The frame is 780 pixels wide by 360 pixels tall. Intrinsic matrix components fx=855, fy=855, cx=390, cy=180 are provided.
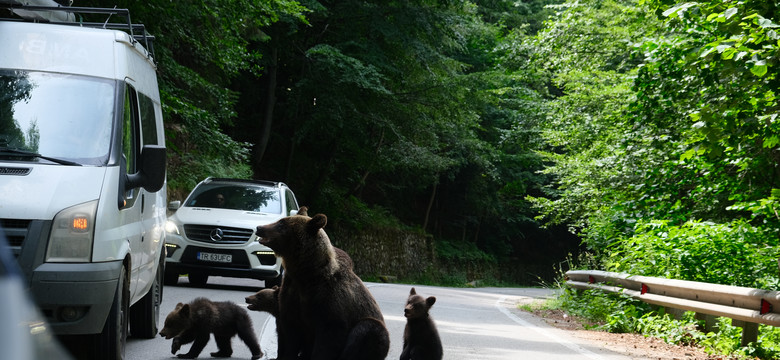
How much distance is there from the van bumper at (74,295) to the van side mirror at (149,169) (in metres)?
0.94

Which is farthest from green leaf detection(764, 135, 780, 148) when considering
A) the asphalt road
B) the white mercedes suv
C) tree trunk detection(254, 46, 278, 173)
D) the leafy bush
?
tree trunk detection(254, 46, 278, 173)

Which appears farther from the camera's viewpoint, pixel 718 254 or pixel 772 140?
pixel 718 254

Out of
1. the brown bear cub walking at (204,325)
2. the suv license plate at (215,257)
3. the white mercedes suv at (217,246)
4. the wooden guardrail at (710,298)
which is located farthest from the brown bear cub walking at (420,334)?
the suv license plate at (215,257)

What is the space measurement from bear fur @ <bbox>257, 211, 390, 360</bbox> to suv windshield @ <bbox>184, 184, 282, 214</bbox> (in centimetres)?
1005

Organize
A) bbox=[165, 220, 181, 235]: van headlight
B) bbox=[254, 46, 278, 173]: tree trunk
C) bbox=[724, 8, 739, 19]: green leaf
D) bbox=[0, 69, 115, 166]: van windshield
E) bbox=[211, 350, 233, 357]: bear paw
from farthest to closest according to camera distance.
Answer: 1. bbox=[254, 46, 278, 173]: tree trunk
2. bbox=[165, 220, 181, 235]: van headlight
3. bbox=[724, 8, 739, 19]: green leaf
4. bbox=[211, 350, 233, 357]: bear paw
5. bbox=[0, 69, 115, 166]: van windshield

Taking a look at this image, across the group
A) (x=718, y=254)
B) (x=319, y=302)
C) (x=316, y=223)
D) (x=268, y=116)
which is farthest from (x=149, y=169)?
(x=268, y=116)

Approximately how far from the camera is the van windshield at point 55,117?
21.7 ft

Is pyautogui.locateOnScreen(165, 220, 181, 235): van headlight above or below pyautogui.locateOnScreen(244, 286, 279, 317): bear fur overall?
above

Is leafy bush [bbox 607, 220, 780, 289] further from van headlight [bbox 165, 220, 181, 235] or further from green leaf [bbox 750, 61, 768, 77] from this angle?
van headlight [bbox 165, 220, 181, 235]

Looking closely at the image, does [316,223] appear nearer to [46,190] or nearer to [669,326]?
[46,190]

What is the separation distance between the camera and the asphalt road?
8609 millimetres

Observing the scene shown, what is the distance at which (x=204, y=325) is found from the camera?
7.51m

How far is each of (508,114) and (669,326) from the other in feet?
102

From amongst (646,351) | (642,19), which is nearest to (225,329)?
(646,351)
